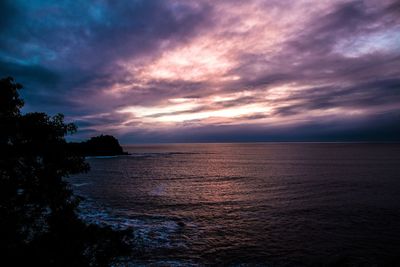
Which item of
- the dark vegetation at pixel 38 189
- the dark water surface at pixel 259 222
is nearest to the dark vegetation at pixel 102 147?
the dark water surface at pixel 259 222

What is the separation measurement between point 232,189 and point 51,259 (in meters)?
41.9

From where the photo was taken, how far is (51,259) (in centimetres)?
1253

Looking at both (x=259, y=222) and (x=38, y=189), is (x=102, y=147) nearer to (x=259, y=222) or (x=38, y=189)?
(x=259, y=222)

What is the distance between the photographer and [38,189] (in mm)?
13477

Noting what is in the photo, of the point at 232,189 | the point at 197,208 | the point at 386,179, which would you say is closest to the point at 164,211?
the point at 197,208

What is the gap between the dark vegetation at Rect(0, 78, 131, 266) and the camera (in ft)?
41.4

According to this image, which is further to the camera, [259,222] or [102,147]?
[102,147]

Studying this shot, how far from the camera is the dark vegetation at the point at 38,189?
12.6m

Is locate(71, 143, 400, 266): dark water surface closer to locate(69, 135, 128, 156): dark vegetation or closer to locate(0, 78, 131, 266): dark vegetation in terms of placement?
locate(0, 78, 131, 266): dark vegetation

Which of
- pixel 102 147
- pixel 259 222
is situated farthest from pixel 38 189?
pixel 102 147

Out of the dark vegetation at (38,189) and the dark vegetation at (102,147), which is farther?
the dark vegetation at (102,147)

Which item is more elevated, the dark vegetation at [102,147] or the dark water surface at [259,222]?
the dark vegetation at [102,147]

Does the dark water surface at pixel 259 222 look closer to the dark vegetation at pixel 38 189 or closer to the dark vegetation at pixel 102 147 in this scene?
the dark vegetation at pixel 38 189

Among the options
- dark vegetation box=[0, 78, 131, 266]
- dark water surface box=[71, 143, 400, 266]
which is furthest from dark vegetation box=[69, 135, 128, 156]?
dark vegetation box=[0, 78, 131, 266]
